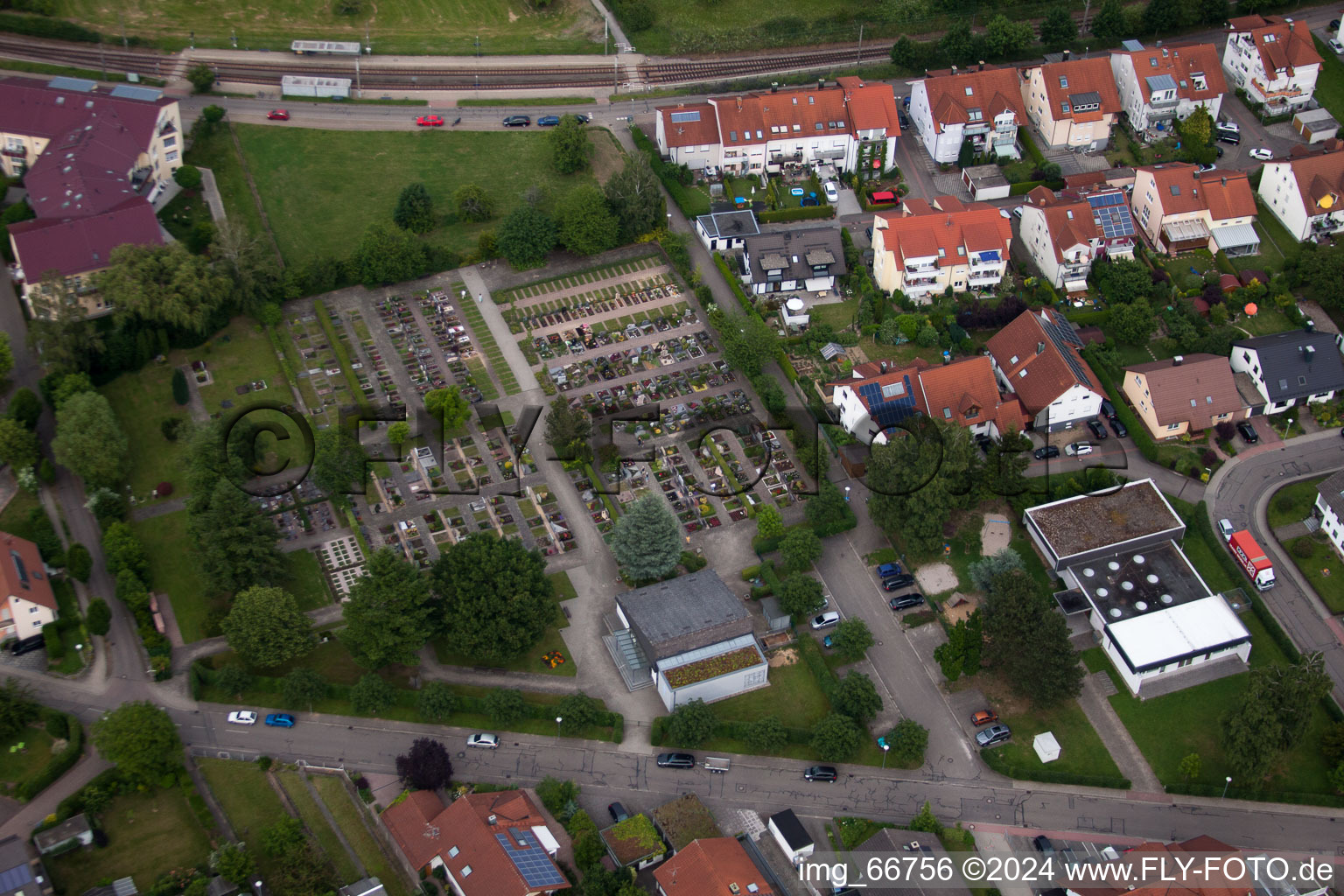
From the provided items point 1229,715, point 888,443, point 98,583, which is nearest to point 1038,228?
point 888,443

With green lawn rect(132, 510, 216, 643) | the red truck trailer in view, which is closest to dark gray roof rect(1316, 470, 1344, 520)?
the red truck trailer

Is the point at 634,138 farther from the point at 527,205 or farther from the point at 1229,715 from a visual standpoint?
the point at 1229,715

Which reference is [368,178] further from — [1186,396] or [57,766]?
[1186,396]

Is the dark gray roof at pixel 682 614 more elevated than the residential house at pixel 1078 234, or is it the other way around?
the residential house at pixel 1078 234

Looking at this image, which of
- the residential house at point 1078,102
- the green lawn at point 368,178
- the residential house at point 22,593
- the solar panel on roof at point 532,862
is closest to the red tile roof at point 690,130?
the green lawn at point 368,178

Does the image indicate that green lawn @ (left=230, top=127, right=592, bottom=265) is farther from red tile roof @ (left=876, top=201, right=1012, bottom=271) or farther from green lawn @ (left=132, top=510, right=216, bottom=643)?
red tile roof @ (left=876, top=201, right=1012, bottom=271)

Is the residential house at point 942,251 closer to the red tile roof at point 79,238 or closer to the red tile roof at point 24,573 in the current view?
the red tile roof at point 79,238
